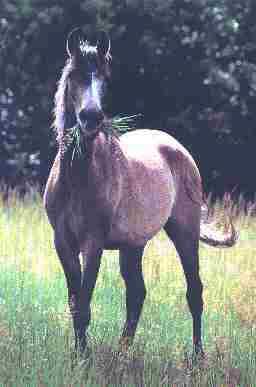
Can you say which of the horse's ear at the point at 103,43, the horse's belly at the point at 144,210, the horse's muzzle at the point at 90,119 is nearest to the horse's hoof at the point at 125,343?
the horse's belly at the point at 144,210

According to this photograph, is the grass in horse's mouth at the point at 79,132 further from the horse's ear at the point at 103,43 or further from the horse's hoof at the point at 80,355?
the horse's hoof at the point at 80,355

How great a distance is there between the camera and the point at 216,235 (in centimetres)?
858

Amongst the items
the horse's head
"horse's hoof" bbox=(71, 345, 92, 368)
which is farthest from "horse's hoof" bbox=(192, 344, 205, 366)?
the horse's head

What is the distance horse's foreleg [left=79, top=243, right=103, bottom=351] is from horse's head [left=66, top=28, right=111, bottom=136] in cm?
87

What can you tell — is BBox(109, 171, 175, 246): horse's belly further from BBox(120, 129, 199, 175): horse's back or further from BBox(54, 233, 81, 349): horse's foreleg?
BBox(54, 233, 81, 349): horse's foreleg

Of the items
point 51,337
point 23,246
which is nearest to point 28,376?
point 51,337

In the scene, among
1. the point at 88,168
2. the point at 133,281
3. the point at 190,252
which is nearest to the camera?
the point at 88,168

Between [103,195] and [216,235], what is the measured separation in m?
2.27

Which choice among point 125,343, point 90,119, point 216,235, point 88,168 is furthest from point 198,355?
point 90,119

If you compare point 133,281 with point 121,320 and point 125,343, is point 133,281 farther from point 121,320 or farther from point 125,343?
point 125,343

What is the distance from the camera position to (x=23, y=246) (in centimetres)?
988

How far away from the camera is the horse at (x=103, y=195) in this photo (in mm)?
6277

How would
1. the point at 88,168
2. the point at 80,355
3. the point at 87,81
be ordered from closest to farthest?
the point at 87,81
the point at 80,355
the point at 88,168

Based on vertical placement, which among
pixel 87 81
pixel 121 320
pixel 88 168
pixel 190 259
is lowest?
pixel 121 320
